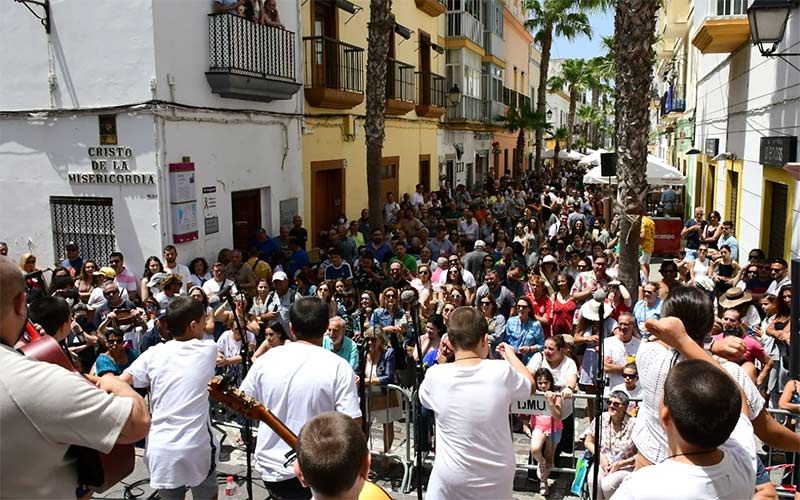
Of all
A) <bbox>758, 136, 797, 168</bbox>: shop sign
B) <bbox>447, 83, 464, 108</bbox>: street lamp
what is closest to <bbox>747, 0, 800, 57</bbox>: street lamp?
<bbox>758, 136, 797, 168</bbox>: shop sign

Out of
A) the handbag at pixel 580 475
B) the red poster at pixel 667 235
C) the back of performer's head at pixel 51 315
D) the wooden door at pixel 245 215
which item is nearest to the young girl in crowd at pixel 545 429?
the handbag at pixel 580 475

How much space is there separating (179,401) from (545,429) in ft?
11.2

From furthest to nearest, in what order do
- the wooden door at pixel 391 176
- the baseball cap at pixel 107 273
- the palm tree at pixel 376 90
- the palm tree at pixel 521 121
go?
the palm tree at pixel 521 121
the wooden door at pixel 391 176
the palm tree at pixel 376 90
the baseball cap at pixel 107 273

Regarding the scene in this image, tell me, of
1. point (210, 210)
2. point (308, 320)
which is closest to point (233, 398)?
point (308, 320)

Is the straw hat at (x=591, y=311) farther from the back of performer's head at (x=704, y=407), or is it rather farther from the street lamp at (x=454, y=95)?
the street lamp at (x=454, y=95)

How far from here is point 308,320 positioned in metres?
3.88

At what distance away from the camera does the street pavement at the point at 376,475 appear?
20.1 ft

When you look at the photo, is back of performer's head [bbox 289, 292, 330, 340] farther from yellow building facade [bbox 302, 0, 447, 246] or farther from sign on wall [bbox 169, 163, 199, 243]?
yellow building facade [bbox 302, 0, 447, 246]

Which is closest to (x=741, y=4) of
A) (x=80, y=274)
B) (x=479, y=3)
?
(x=80, y=274)

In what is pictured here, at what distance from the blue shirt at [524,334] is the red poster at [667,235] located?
10553 mm

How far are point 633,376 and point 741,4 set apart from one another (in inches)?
362

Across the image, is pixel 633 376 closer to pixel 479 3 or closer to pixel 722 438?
pixel 722 438

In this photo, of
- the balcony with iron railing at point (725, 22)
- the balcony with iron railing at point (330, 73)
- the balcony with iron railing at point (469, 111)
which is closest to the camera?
the balcony with iron railing at point (725, 22)

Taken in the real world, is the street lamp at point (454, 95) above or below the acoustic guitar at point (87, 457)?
above
